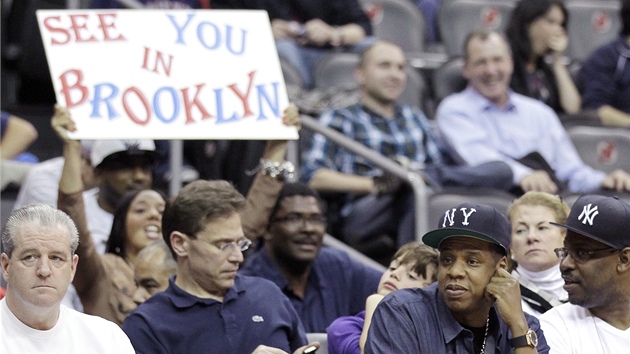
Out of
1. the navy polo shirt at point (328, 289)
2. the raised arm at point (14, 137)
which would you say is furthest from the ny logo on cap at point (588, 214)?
the raised arm at point (14, 137)

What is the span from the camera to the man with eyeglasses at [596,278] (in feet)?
15.7

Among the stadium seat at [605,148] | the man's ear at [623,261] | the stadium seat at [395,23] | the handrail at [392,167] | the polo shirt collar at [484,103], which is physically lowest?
the stadium seat at [605,148]

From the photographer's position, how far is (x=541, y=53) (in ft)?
30.2

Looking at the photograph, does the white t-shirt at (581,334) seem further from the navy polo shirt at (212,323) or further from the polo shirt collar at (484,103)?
the polo shirt collar at (484,103)

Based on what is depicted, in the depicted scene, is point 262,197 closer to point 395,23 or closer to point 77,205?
point 77,205

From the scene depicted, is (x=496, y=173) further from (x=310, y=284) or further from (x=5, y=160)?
(x=5, y=160)

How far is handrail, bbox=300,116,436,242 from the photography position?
7.05 metres

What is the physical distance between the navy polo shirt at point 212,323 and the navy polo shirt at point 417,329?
0.64 metres

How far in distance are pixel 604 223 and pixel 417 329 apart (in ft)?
2.67

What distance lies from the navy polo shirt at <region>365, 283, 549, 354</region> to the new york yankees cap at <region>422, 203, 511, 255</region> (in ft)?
0.72

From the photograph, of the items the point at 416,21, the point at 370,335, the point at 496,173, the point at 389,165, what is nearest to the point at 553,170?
the point at 496,173

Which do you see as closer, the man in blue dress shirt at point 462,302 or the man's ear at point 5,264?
the man's ear at point 5,264

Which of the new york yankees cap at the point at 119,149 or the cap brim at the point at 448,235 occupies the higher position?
the cap brim at the point at 448,235

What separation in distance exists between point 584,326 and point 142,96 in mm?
2252
